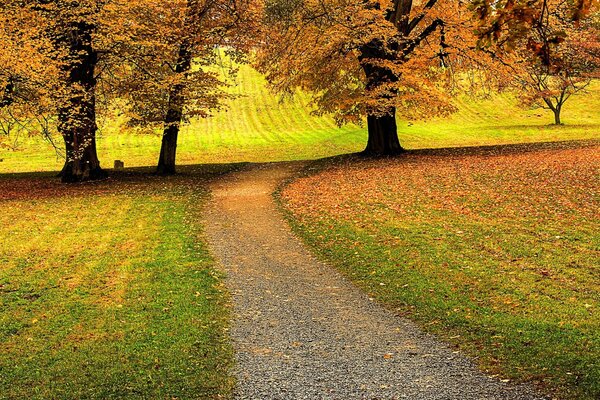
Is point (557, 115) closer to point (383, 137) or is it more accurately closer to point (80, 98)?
point (383, 137)

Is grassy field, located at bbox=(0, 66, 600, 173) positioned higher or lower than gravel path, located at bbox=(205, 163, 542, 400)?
higher

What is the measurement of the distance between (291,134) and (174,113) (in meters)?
33.8

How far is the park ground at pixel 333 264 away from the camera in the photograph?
8312mm

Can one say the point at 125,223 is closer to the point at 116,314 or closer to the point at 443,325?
the point at 116,314

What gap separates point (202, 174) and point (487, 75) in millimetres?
15286

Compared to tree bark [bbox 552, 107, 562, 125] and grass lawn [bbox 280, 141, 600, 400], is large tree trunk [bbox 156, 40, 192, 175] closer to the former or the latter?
grass lawn [bbox 280, 141, 600, 400]

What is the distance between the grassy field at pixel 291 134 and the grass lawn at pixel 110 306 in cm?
2502

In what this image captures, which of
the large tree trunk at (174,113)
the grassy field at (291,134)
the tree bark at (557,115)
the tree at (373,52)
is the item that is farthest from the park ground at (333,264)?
the tree bark at (557,115)

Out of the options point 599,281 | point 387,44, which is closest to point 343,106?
point 387,44

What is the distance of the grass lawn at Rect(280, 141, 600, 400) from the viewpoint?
8727mm

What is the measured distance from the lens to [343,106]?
3206 cm

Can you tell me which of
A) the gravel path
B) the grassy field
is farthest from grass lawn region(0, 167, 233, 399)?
the grassy field

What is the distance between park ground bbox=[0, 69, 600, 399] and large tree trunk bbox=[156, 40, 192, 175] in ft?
6.13

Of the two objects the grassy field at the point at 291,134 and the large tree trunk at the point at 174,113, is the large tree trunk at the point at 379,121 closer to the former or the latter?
the large tree trunk at the point at 174,113
